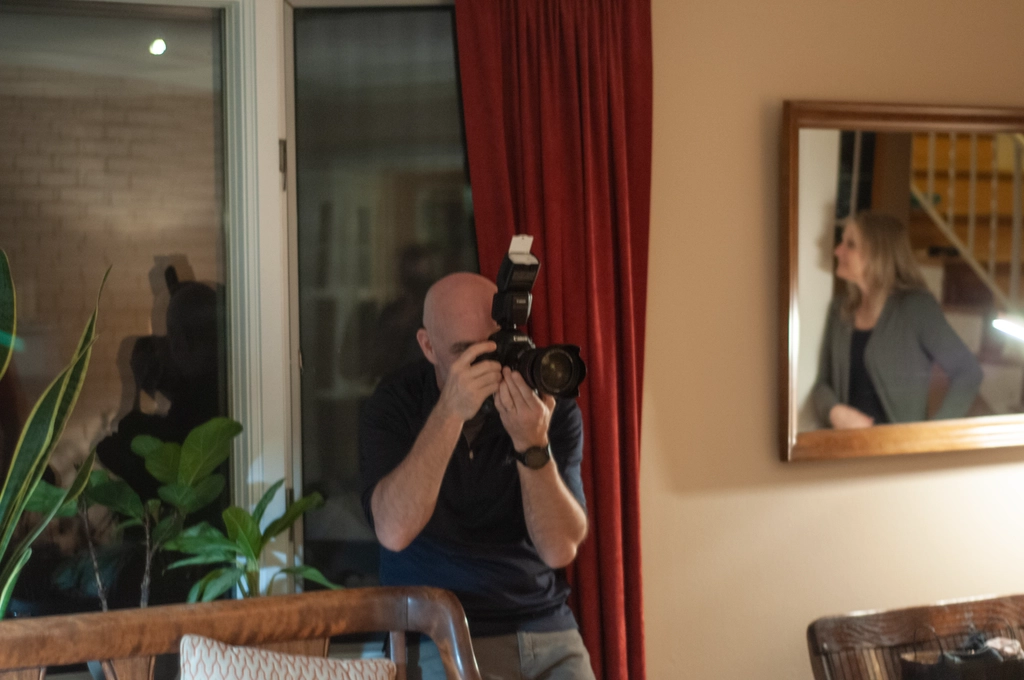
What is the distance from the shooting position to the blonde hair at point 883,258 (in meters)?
2.08

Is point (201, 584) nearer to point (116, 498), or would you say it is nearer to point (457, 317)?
point (116, 498)

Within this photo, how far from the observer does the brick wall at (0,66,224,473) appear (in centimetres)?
184

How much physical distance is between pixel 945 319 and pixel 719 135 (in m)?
0.78

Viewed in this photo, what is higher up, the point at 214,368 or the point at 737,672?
the point at 214,368

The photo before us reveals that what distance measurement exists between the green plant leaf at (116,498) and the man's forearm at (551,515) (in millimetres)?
804

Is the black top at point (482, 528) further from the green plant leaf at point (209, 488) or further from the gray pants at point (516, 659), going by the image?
the green plant leaf at point (209, 488)

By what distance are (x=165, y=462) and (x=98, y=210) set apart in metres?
0.63

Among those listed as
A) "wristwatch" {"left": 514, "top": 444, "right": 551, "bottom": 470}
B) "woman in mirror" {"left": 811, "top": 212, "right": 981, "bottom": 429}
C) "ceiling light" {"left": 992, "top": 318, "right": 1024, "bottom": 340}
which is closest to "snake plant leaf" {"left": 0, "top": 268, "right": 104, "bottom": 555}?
"wristwatch" {"left": 514, "top": 444, "right": 551, "bottom": 470}

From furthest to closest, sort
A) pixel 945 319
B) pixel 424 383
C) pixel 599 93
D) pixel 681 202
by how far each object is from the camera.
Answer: pixel 945 319, pixel 681 202, pixel 599 93, pixel 424 383

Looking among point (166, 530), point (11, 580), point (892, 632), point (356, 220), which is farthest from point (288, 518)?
point (892, 632)

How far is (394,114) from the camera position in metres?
1.96

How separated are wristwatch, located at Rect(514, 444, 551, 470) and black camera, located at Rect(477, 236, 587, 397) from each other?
0.43ft

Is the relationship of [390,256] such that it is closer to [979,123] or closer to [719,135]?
[719,135]

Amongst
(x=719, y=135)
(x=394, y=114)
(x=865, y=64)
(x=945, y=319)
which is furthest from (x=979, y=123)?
(x=394, y=114)
